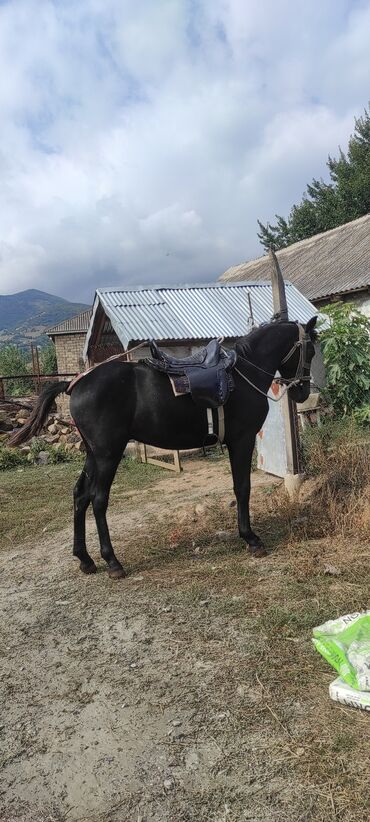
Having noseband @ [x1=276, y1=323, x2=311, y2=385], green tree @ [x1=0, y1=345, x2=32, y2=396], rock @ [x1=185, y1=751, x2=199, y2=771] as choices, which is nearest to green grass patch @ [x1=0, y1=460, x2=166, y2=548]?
noseband @ [x1=276, y1=323, x2=311, y2=385]

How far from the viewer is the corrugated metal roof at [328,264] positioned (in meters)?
15.7

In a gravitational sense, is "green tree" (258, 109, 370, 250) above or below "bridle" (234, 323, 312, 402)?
above

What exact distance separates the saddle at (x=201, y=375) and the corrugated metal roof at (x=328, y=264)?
11.0m

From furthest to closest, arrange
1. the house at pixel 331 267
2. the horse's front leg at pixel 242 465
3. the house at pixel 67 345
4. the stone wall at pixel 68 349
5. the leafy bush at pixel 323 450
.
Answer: the house at pixel 67 345 < the stone wall at pixel 68 349 < the house at pixel 331 267 < the leafy bush at pixel 323 450 < the horse's front leg at pixel 242 465

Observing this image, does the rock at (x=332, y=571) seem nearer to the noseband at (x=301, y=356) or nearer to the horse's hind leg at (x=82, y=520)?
the noseband at (x=301, y=356)

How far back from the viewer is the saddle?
439 centimetres

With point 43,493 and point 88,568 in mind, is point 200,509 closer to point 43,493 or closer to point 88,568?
point 88,568

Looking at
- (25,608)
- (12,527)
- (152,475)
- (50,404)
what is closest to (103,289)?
(152,475)

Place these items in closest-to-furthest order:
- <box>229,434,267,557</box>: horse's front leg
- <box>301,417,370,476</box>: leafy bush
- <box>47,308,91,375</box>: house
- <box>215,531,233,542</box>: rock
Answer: <box>229,434,267,557</box>: horse's front leg < <box>215,531,233,542</box>: rock < <box>301,417,370,476</box>: leafy bush < <box>47,308,91,375</box>: house

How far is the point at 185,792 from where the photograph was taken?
2.11 m

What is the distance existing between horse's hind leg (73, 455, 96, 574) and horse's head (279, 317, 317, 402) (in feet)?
6.64

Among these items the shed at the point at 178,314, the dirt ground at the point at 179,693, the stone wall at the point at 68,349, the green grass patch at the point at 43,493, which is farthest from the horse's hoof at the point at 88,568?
the stone wall at the point at 68,349

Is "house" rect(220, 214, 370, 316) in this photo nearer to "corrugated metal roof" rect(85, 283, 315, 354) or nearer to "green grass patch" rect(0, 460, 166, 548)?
"corrugated metal roof" rect(85, 283, 315, 354)

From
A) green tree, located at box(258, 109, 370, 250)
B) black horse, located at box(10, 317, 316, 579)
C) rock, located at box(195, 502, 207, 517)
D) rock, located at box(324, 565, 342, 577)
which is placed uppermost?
green tree, located at box(258, 109, 370, 250)
